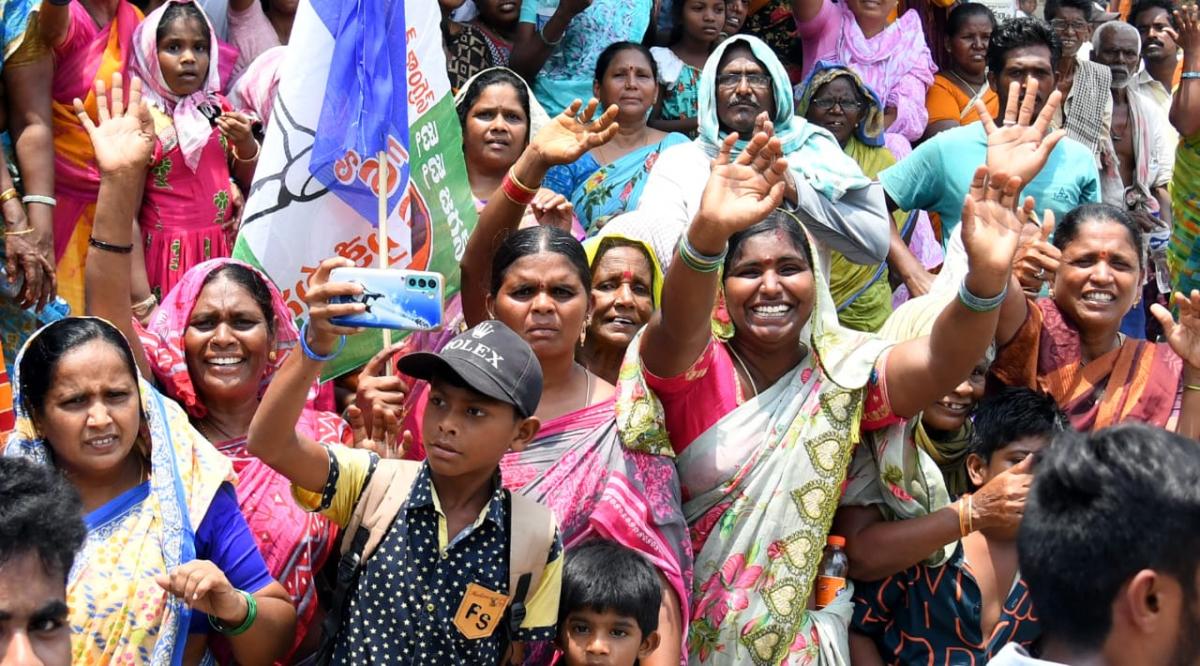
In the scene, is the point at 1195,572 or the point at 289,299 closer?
the point at 1195,572

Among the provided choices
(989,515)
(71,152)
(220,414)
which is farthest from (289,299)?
(989,515)

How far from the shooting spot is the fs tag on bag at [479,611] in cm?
338

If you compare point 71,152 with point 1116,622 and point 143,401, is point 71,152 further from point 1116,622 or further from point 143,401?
point 1116,622

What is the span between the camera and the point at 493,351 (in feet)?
11.4

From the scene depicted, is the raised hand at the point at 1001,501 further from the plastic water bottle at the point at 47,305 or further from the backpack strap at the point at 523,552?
the plastic water bottle at the point at 47,305

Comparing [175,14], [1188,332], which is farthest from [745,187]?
[175,14]

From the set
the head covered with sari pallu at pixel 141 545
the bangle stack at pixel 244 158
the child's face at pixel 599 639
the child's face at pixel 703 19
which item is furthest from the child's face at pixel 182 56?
the child's face at pixel 599 639

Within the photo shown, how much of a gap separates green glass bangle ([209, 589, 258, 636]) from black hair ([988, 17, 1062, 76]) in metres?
4.32

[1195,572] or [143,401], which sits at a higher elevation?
[143,401]

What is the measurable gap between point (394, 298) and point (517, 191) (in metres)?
1.15

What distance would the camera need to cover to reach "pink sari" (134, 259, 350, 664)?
12.6 feet

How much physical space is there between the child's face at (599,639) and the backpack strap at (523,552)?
20 centimetres

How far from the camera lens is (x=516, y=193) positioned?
4.50m

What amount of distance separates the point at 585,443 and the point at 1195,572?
2.03 m
